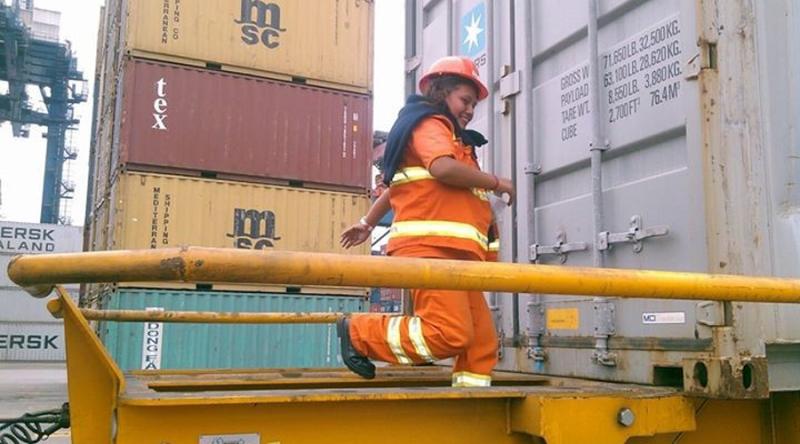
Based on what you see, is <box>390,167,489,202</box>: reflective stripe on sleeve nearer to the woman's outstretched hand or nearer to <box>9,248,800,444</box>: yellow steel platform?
the woman's outstretched hand

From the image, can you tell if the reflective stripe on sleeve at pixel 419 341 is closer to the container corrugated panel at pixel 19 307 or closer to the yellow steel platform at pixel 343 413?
the yellow steel platform at pixel 343 413

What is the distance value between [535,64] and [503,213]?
0.80m

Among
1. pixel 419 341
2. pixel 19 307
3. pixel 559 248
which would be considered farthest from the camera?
pixel 19 307

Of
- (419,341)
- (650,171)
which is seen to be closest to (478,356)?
(419,341)

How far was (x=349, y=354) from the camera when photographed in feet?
9.12

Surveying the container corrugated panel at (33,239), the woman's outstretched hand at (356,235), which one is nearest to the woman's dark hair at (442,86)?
the woman's outstretched hand at (356,235)

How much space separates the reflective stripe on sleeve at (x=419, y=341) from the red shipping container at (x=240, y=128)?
7664 mm

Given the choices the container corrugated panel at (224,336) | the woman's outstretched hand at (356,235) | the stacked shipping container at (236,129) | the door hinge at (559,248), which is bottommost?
the container corrugated panel at (224,336)

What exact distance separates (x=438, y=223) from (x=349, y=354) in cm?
61

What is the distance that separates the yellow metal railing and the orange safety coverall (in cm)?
76

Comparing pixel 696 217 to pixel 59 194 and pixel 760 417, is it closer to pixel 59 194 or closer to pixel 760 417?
pixel 760 417

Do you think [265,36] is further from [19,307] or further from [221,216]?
[19,307]

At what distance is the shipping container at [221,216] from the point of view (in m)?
9.31

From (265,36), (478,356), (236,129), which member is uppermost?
(265,36)
